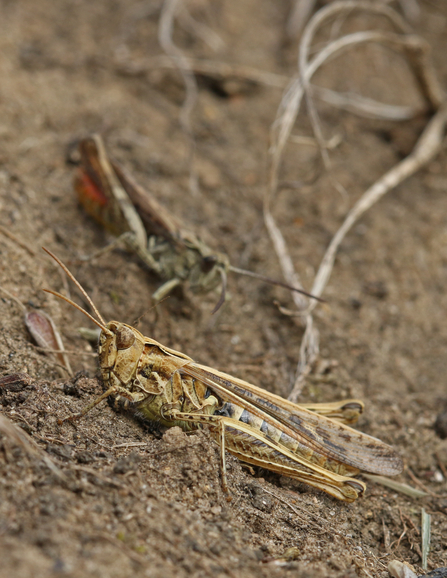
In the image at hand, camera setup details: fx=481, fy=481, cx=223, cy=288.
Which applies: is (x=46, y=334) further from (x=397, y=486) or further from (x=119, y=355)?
(x=397, y=486)

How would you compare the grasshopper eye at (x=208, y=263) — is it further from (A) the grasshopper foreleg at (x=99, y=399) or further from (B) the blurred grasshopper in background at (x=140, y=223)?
(A) the grasshopper foreleg at (x=99, y=399)

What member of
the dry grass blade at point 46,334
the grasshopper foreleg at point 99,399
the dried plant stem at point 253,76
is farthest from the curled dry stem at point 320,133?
the dry grass blade at point 46,334

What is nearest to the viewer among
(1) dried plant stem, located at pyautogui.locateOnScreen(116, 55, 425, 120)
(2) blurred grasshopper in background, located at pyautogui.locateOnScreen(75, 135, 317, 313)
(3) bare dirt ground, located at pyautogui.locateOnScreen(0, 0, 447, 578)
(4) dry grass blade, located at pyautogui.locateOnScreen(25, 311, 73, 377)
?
(3) bare dirt ground, located at pyautogui.locateOnScreen(0, 0, 447, 578)

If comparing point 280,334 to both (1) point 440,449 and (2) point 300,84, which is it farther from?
(2) point 300,84

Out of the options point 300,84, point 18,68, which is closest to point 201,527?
point 300,84

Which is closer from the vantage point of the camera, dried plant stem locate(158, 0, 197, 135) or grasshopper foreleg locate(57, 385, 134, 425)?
grasshopper foreleg locate(57, 385, 134, 425)

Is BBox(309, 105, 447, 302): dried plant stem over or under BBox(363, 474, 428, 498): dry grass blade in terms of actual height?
over

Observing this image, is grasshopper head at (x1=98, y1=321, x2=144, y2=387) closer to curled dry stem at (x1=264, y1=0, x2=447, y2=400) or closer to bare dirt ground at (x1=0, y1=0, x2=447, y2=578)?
bare dirt ground at (x1=0, y1=0, x2=447, y2=578)

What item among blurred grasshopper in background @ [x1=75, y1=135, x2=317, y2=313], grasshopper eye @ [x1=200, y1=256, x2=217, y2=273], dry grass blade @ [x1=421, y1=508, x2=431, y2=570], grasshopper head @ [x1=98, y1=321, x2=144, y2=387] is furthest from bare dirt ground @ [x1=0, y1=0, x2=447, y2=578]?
grasshopper eye @ [x1=200, y1=256, x2=217, y2=273]

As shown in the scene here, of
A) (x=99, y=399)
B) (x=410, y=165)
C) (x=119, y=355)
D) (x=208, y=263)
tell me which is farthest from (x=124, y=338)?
(x=410, y=165)
